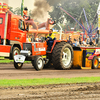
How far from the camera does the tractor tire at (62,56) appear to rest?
13.5m

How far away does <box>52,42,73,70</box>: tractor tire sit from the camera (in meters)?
13.5

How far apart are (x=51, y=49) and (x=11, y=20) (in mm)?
4753

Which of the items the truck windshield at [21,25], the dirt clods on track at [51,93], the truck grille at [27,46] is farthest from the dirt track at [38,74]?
the truck windshield at [21,25]

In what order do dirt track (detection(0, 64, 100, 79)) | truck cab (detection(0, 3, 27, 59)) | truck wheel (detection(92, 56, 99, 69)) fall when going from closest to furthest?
1. dirt track (detection(0, 64, 100, 79))
2. truck wheel (detection(92, 56, 99, 69))
3. truck cab (detection(0, 3, 27, 59))

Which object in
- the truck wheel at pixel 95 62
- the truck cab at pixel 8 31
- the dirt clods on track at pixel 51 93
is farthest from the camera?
the truck cab at pixel 8 31

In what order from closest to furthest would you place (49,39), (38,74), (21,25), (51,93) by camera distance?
1. (51,93)
2. (38,74)
3. (49,39)
4. (21,25)

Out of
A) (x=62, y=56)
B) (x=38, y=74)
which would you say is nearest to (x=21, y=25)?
(x=62, y=56)

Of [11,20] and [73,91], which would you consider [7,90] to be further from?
[11,20]

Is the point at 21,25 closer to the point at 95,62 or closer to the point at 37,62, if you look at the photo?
the point at 95,62

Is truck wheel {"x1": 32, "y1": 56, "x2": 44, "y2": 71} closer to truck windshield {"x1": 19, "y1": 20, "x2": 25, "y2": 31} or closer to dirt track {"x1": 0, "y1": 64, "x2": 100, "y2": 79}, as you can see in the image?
dirt track {"x1": 0, "y1": 64, "x2": 100, "y2": 79}

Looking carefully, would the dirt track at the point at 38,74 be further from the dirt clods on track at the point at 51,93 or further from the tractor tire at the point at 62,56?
the dirt clods on track at the point at 51,93

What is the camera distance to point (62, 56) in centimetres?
1388

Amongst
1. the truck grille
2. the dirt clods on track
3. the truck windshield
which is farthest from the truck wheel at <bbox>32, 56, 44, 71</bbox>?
the truck windshield

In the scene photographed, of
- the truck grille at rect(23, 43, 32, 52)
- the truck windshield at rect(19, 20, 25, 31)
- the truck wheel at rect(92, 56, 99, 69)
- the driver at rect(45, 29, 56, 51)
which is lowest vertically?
the truck wheel at rect(92, 56, 99, 69)
